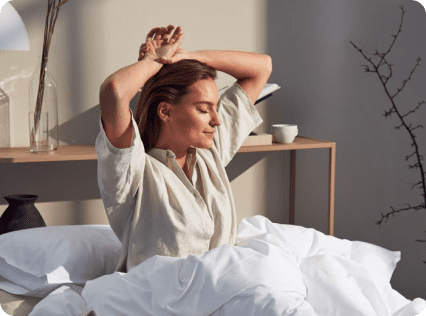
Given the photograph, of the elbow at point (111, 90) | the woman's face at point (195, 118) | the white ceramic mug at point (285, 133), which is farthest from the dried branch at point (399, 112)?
the elbow at point (111, 90)

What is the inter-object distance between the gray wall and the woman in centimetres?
103

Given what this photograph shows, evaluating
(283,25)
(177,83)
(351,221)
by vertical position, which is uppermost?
(283,25)

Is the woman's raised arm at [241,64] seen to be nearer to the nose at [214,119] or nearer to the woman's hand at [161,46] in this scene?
the woman's hand at [161,46]

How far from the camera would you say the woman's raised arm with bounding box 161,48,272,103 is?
1600 millimetres

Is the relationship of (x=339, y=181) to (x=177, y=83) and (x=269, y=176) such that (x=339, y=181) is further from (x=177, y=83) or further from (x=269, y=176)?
(x=177, y=83)

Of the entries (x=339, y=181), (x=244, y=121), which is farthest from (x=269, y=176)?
(x=244, y=121)

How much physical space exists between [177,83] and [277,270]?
0.52 meters

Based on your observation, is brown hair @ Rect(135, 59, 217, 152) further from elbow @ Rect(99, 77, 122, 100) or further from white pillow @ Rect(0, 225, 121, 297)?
white pillow @ Rect(0, 225, 121, 297)

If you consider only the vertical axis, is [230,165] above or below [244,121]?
below

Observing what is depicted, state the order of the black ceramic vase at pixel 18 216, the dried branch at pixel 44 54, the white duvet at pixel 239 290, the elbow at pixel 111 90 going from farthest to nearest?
the dried branch at pixel 44 54 → the black ceramic vase at pixel 18 216 → the elbow at pixel 111 90 → the white duvet at pixel 239 290

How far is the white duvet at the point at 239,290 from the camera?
1.26 meters

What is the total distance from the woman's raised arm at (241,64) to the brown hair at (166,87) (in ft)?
0.09

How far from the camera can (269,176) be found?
2.71 m

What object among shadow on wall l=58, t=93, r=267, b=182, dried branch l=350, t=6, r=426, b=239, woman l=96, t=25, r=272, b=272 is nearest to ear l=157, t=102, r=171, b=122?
woman l=96, t=25, r=272, b=272
